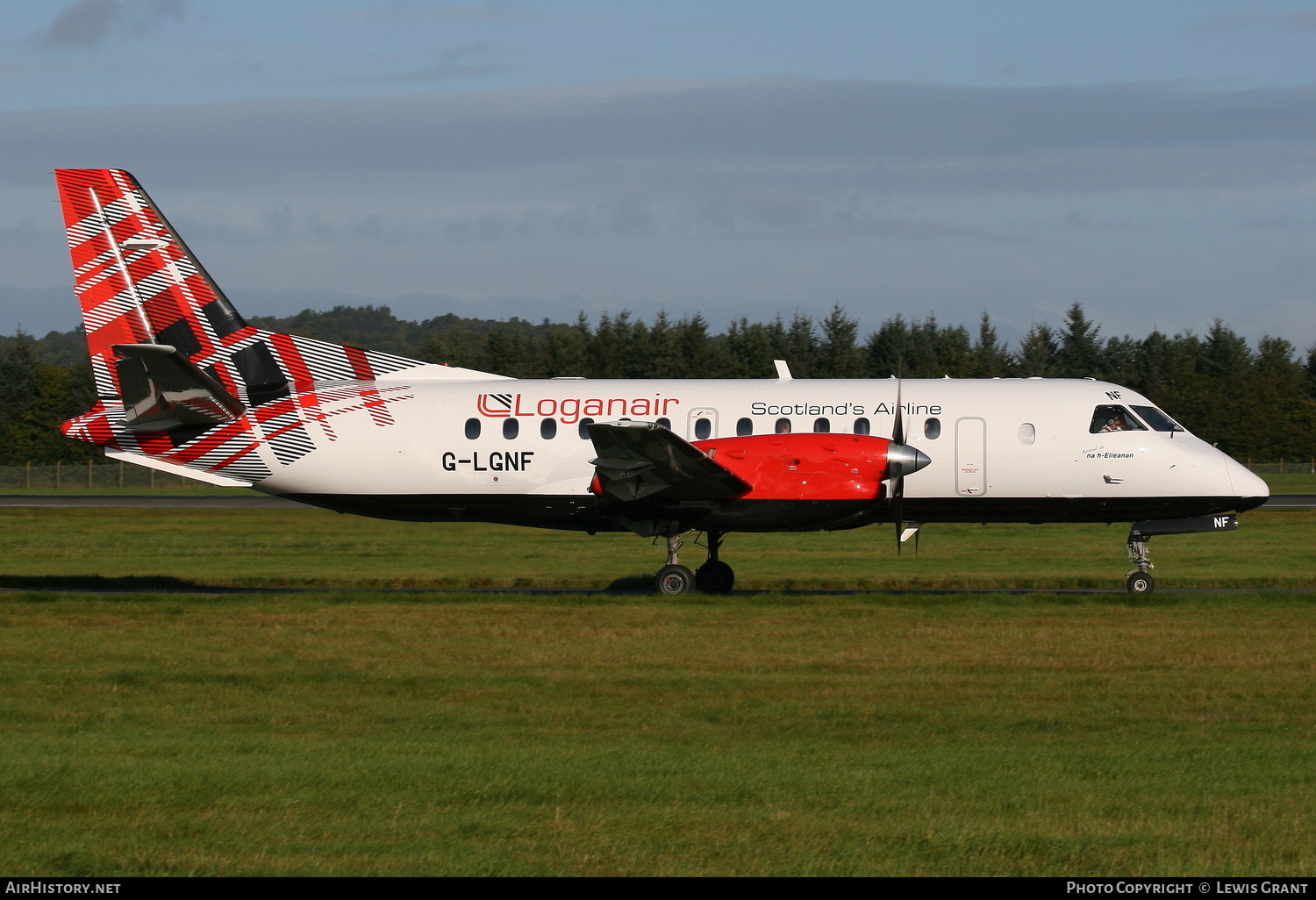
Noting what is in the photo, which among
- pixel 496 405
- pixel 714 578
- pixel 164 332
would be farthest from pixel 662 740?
pixel 164 332

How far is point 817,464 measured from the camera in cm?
1997

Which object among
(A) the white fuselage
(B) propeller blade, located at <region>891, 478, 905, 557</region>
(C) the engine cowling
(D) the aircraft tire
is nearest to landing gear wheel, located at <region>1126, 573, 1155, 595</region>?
(D) the aircraft tire

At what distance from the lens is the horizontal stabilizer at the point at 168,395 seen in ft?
66.5

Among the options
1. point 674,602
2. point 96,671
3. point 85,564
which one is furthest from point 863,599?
point 85,564

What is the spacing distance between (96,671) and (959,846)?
1016 cm

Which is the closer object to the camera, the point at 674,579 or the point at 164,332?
the point at 674,579

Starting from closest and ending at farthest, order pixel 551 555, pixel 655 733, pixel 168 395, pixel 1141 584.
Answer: pixel 655 733 < pixel 168 395 < pixel 1141 584 < pixel 551 555

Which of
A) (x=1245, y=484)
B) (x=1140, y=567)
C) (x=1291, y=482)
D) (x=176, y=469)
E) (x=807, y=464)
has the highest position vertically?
(x=807, y=464)

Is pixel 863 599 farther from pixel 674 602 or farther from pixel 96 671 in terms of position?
pixel 96 671

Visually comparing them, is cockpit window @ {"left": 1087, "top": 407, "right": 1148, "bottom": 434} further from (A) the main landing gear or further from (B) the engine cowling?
(A) the main landing gear

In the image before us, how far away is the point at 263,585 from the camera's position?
24141 millimetres

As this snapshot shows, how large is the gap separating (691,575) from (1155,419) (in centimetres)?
790

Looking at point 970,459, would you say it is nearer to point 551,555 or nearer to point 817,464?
point 817,464

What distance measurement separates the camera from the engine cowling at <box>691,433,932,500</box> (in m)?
19.9
